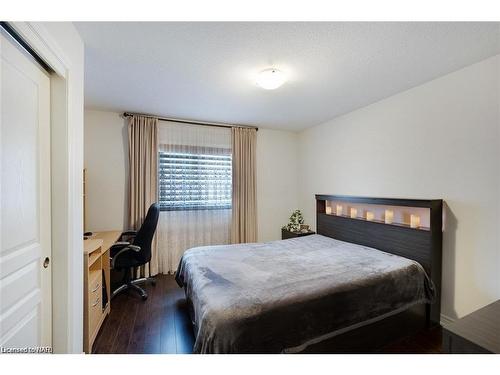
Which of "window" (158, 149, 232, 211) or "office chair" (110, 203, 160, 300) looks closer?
"office chair" (110, 203, 160, 300)

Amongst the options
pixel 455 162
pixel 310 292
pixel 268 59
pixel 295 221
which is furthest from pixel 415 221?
pixel 268 59

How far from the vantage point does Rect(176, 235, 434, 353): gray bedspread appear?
1311 mm

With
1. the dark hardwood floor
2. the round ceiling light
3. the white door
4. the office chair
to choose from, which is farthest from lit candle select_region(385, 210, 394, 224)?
the white door

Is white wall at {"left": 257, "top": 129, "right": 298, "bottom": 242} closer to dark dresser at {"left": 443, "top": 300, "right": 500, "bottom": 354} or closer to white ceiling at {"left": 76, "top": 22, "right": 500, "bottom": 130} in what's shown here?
white ceiling at {"left": 76, "top": 22, "right": 500, "bottom": 130}

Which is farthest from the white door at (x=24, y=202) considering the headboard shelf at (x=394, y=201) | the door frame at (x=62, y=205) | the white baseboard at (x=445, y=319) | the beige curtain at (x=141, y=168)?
the white baseboard at (x=445, y=319)

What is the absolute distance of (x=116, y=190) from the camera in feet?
10.7

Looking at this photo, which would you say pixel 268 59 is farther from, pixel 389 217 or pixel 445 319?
pixel 445 319

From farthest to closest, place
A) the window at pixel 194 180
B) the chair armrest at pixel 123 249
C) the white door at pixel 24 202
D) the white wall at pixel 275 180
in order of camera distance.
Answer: the white wall at pixel 275 180, the window at pixel 194 180, the chair armrest at pixel 123 249, the white door at pixel 24 202

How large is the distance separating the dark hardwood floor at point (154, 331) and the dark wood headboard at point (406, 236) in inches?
17.9

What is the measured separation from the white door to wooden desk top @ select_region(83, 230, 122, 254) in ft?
1.72

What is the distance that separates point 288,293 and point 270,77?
1.86m

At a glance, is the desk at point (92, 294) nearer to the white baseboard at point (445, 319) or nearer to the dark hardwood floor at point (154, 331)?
the dark hardwood floor at point (154, 331)

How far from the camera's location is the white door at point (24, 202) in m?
1.00

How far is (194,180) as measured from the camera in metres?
3.66
